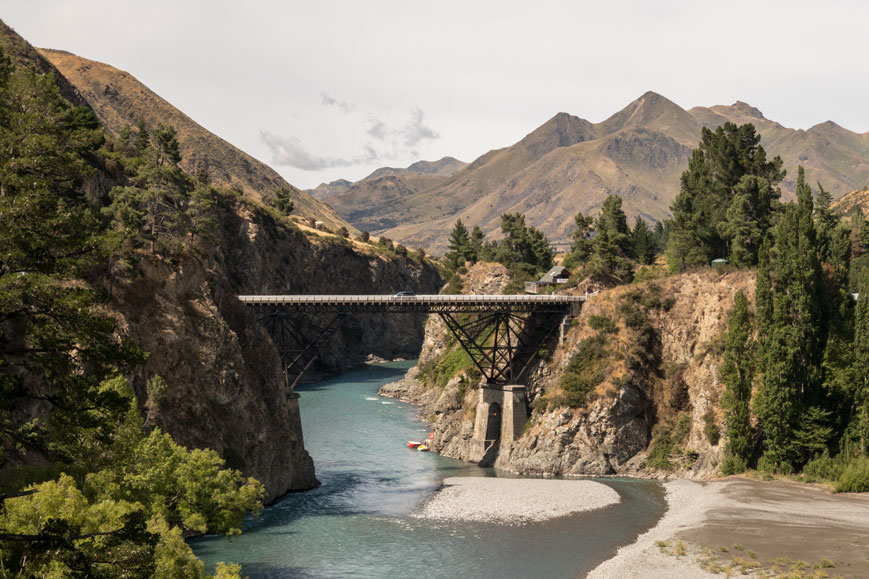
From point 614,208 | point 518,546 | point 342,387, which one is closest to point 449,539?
point 518,546

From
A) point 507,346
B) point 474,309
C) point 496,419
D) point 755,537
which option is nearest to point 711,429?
point 755,537

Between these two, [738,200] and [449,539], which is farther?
[738,200]

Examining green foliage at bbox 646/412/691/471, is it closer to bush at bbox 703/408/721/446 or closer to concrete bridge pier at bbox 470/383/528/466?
bush at bbox 703/408/721/446

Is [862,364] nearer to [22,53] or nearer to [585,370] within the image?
[585,370]

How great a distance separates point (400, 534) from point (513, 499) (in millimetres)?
13634

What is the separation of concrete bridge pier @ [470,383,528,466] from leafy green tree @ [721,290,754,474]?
22.2 metres

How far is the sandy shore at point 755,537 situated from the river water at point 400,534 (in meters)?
2.64

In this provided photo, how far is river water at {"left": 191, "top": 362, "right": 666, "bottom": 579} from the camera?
50.9 meters

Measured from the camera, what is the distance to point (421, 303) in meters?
85.9

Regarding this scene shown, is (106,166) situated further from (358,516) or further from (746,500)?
(746,500)

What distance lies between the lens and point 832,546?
163 feet

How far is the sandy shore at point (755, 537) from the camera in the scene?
4753 cm

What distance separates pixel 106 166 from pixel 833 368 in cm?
8340

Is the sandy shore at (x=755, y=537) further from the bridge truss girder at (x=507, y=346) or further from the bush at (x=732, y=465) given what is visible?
the bridge truss girder at (x=507, y=346)
